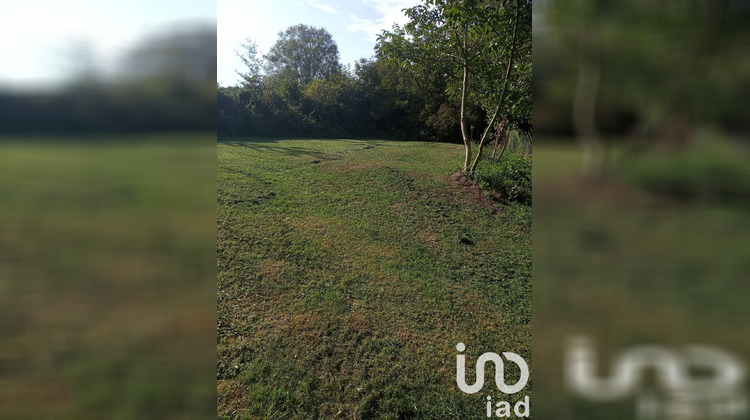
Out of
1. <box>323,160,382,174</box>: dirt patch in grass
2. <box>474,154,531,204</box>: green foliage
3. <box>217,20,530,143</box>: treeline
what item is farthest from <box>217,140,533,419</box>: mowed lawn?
<box>217,20,530,143</box>: treeline

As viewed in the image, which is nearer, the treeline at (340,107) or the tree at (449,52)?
the tree at (449,52)

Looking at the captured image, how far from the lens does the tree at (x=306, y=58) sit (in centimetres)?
1716
